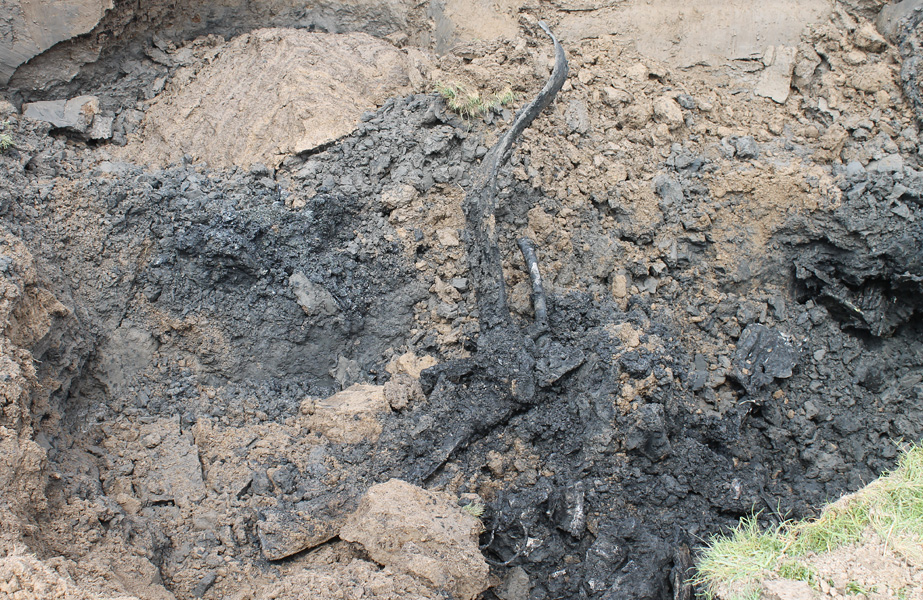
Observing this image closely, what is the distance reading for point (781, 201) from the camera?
3787 mm

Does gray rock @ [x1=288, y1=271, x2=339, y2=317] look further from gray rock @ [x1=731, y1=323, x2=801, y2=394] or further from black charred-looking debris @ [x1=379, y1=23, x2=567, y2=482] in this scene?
gray rock @ [x1=731, y1=323, x2=801, y2=394]

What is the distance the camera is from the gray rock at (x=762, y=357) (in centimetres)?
356

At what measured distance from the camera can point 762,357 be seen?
3.62 m

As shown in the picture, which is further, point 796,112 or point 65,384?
point 796,112

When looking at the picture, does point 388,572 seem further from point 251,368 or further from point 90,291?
point 90,291

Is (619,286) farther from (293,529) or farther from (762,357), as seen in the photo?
(293,529)

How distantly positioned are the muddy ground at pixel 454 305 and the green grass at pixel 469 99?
2.8 inches

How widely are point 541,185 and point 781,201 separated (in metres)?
1.37

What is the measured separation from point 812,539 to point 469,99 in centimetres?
276

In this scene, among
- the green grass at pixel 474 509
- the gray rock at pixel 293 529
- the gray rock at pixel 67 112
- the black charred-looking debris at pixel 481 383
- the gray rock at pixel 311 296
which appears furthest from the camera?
the gray rock at pixel 67 112

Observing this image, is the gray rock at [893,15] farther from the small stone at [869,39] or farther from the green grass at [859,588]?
the green grass at [859,588]

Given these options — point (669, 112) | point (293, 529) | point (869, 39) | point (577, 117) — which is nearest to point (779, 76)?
point (869, 39)

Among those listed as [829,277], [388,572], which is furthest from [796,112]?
[388,572]

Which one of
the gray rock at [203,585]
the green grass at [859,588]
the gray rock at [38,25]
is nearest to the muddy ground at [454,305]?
the gray rock at [203,585]
